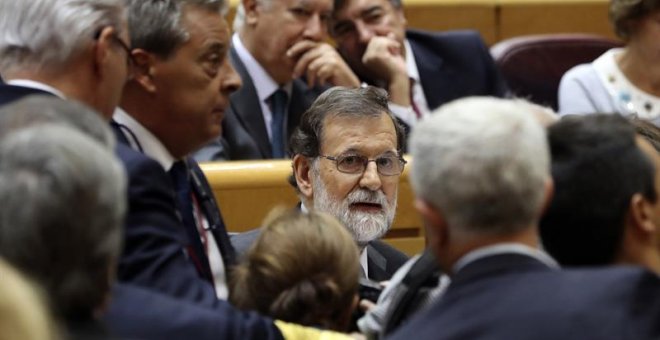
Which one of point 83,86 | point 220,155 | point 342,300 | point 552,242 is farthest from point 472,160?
point 220,155

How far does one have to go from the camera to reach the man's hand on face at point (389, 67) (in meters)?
4.70

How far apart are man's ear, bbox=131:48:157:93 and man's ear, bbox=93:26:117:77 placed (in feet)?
0.69

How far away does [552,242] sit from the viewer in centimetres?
230

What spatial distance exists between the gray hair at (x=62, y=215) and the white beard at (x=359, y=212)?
1.40 metres

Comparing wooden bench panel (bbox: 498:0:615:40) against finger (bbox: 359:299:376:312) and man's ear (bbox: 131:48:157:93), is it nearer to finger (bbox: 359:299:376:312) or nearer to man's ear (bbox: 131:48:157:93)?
man's ear (bbox: 131:48:157:93)

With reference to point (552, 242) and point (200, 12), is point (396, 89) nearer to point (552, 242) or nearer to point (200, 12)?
point (200, 12)

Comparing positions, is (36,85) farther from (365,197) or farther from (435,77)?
(435,77)

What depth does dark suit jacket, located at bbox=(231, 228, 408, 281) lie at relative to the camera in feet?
10.5

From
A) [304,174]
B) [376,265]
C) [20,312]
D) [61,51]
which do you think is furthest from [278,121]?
[20,312]

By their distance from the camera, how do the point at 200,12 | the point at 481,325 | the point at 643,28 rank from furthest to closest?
the point at 643,28
the point at 200,12
the point at 481,325

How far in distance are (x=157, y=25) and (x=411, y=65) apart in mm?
2169

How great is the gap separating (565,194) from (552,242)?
8 cm

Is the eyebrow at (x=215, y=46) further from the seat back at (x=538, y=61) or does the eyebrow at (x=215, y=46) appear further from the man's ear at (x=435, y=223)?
the seat back at (x=538, y=61)

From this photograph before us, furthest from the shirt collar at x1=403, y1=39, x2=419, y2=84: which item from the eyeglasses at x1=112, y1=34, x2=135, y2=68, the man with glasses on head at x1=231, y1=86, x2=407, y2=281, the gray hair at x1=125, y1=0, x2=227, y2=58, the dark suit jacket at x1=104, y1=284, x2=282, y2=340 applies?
the dark suit jacket at x1=104, y1=284, x2=282, y2=340
